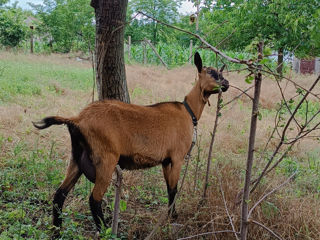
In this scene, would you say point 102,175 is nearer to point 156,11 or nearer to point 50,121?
point 50,121

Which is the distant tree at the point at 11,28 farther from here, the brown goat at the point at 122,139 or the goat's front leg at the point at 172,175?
the goat's front leg at the point at 172,175

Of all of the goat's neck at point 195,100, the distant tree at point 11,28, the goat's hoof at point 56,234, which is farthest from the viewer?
the distant tree at point 11,28

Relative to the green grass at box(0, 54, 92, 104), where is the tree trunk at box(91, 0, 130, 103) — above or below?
above

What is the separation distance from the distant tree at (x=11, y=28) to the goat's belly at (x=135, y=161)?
21.2 m

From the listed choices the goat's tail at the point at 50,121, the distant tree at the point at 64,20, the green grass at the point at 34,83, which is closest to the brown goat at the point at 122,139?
the goat's tail at the point at 50,121

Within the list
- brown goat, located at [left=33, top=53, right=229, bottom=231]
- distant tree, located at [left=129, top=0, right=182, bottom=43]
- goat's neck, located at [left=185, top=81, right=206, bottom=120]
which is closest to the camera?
brown goat, located at [left=33, top=53, right=229, bottom=231]

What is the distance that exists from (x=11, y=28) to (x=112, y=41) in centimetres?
2042

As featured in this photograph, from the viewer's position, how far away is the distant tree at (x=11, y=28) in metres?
21.4

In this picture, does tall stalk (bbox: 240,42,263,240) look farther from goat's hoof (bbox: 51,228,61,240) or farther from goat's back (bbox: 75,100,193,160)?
goat's hoof (bbox: 51,228,61,240)

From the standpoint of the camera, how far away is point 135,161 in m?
3.10

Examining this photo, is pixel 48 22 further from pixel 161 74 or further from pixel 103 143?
pixel 103 143

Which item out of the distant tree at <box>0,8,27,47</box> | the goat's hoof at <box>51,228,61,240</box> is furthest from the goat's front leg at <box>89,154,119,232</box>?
the distant tree at <box>0,8,27,47</box>

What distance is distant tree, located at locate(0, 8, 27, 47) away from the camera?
21.4m

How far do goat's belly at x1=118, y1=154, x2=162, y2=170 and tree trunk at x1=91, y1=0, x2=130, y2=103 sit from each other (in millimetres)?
990
